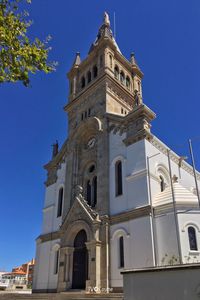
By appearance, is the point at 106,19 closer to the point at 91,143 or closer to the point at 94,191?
the point at 91,143

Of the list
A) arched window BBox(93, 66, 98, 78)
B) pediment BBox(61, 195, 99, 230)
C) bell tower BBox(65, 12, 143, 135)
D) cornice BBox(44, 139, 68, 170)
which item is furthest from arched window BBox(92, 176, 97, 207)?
arched window BBox(93, 66, 98, 78)

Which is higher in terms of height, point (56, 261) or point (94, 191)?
point (94, 191)

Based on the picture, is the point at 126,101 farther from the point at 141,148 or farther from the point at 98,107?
the point at 141,148

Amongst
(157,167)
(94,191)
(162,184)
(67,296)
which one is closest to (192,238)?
(162,184)

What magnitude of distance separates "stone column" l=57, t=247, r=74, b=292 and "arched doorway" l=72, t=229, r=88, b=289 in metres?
0.33

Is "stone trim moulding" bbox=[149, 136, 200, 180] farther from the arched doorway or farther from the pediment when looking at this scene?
the arched doorway

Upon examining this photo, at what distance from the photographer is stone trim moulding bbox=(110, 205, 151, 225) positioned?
18359 mm

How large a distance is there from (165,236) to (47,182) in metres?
16.2

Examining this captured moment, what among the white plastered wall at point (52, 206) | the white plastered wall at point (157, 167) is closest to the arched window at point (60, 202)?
the white plastered wall at point (52, 206)

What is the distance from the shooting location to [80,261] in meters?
22.0

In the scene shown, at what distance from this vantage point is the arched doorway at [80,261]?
21156mm

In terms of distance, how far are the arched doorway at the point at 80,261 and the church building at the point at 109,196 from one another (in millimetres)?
73

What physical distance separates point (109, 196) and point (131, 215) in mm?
3031

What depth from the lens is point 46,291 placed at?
23609 mm
